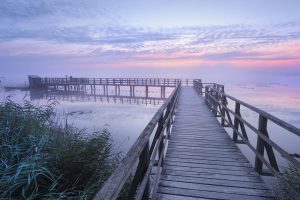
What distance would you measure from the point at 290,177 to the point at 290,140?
619 inches

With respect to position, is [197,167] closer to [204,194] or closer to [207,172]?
[207,172]

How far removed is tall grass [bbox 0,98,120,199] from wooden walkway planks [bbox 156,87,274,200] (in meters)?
1.37

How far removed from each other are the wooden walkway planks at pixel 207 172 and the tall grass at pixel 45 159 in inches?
54.0

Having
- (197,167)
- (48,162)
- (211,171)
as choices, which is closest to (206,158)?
(197,167)

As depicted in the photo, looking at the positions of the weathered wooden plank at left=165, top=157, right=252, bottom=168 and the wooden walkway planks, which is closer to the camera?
the wooden walkway planks

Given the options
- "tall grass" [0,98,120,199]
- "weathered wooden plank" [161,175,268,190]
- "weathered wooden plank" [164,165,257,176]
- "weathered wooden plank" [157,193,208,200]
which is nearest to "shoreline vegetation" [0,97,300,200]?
"tall grass" [0,98,120,199]

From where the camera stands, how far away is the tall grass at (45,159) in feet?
12.1

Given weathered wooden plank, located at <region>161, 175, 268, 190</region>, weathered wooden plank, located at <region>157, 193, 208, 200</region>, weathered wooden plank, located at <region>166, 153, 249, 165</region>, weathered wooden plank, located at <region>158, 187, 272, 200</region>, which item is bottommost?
weathered wooden plank, located at <region>157, 193, 208, 200</region>

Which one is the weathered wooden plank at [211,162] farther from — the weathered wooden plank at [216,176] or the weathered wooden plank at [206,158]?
the weathered wooden plank at [216,176]

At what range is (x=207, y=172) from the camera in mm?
4180

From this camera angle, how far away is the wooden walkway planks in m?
3.43

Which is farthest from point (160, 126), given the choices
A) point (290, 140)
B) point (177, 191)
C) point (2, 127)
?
point (290, 140)

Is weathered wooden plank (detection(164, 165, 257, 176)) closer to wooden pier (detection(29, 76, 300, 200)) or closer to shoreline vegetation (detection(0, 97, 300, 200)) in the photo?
wooden pier (detection(29, 76, 300, 200))

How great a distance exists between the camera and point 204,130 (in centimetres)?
745
